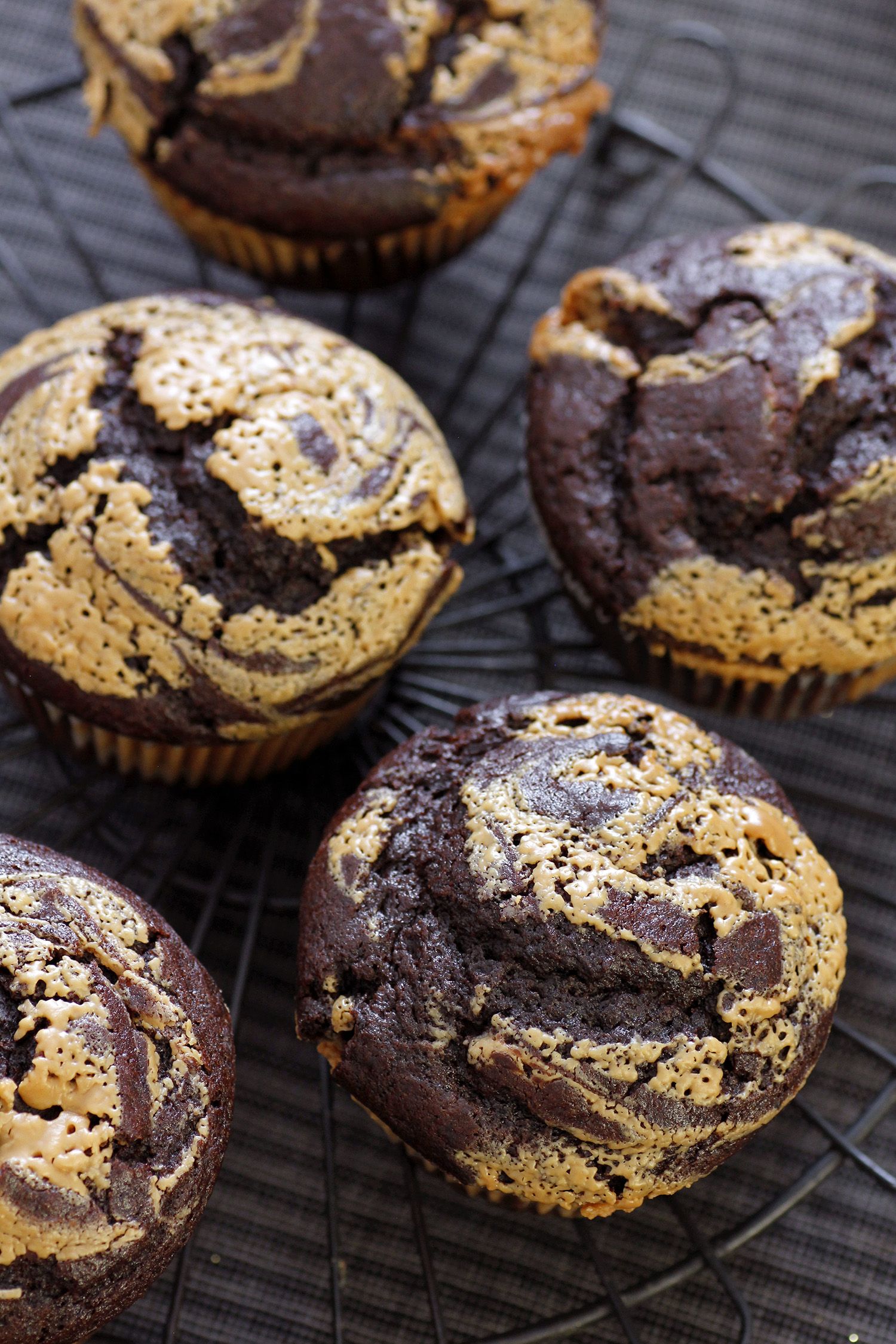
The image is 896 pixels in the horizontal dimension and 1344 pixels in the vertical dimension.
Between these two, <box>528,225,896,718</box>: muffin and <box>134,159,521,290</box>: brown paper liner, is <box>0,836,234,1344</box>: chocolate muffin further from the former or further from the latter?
<box>134,159,521,290</box>: brown paper liner

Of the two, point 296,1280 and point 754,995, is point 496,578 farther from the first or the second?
point 296,1280

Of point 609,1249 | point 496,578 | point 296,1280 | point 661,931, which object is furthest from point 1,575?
point 609,1249

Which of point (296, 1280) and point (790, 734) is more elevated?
point (790, 734)

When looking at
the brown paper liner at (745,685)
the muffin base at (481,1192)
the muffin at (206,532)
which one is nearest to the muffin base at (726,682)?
the brown paper liner at (745,685)

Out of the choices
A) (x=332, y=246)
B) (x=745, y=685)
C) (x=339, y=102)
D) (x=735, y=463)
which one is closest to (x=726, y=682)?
(x=745, y=685)

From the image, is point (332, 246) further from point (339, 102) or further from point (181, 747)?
point (181, 747)

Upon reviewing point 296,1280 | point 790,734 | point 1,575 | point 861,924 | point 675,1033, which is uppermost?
point 1,575

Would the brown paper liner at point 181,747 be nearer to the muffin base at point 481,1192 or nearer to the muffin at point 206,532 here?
the muffin at point 206,532
